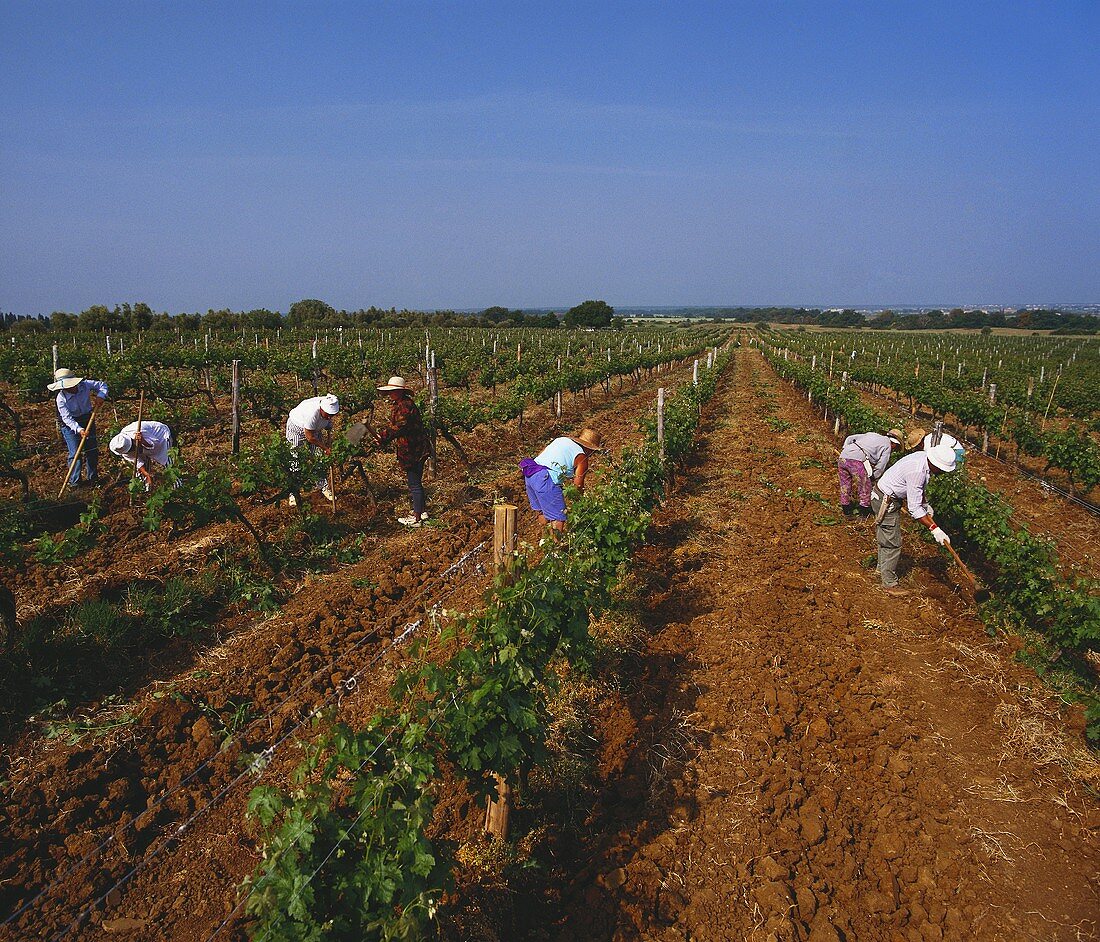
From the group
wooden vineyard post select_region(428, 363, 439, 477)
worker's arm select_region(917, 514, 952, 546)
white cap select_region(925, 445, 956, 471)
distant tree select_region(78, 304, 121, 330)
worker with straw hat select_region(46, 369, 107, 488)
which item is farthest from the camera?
distant tree select_region(78, 304, 121, 330)

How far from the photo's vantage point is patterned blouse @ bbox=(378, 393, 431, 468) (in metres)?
8.20

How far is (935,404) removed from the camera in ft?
56.7

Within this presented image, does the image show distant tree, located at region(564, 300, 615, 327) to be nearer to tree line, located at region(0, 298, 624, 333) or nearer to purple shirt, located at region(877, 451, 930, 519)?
tree line, located at region(0, 298, 624, 333)

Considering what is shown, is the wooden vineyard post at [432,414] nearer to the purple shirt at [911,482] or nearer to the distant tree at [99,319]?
the purple shirt at [911,482]

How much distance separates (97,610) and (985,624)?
846 cm

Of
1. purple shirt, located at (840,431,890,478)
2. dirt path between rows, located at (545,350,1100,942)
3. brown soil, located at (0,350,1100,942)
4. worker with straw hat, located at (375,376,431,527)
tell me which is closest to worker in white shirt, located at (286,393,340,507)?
worker with straw hat, located at (375,376,431,527)

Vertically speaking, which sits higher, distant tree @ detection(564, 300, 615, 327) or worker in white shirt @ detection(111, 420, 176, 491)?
distant tree @ detection(564, 300, 615, 327)

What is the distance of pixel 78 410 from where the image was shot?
30.7ft

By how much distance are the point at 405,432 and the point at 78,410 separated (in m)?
5.35

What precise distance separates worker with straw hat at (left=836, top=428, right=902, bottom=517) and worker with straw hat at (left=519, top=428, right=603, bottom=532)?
4.13 m

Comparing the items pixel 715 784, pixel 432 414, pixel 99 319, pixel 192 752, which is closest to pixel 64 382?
pixel 432 414

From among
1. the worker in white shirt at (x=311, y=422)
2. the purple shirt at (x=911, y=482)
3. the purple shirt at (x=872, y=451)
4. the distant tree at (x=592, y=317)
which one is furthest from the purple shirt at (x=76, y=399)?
the distant tree at (x=592, y=317)

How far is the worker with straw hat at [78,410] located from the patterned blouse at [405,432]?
4.27 m

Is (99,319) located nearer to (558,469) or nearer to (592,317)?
(558,469)
